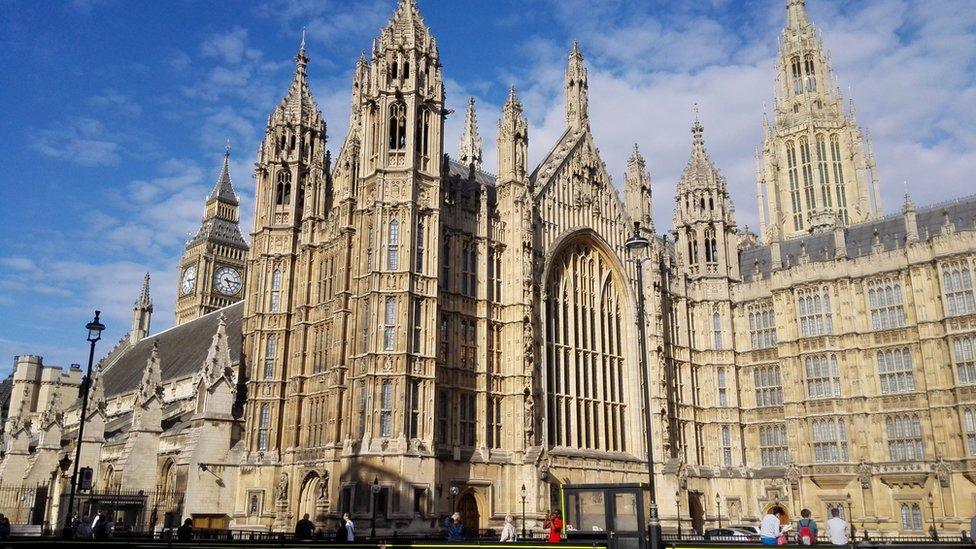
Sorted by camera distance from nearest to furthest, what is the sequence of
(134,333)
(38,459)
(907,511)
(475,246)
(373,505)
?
(373,505) → (475,246) → (907,511) → (38,459) → (134,333)

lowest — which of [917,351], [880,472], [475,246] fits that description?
[880,472]

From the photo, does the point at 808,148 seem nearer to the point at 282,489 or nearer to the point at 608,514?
the point at 282,489

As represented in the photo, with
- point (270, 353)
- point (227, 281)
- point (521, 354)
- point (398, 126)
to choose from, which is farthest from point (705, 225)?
point (227, 281)

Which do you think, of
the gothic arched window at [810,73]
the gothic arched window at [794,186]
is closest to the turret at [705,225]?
the gothic arched window at [794,186]

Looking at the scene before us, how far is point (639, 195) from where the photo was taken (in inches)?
2219

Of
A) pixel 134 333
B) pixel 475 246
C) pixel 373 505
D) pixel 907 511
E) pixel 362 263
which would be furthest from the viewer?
pixel 134 333

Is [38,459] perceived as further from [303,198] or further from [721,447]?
[721,447]

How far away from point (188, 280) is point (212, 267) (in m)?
3.91

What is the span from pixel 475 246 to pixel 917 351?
27699mm

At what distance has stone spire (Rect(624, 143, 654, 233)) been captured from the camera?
5600 cm

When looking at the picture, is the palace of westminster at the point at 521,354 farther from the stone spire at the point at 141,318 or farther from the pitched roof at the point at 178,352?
the stone spire at the point at 141,318

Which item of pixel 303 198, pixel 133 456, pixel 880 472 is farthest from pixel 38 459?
pixel 880 472

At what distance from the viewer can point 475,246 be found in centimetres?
4534

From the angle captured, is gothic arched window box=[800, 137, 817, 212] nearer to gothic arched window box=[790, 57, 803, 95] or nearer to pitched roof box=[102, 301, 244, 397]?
gothic arched window box=[790, 57, 803, 95]
